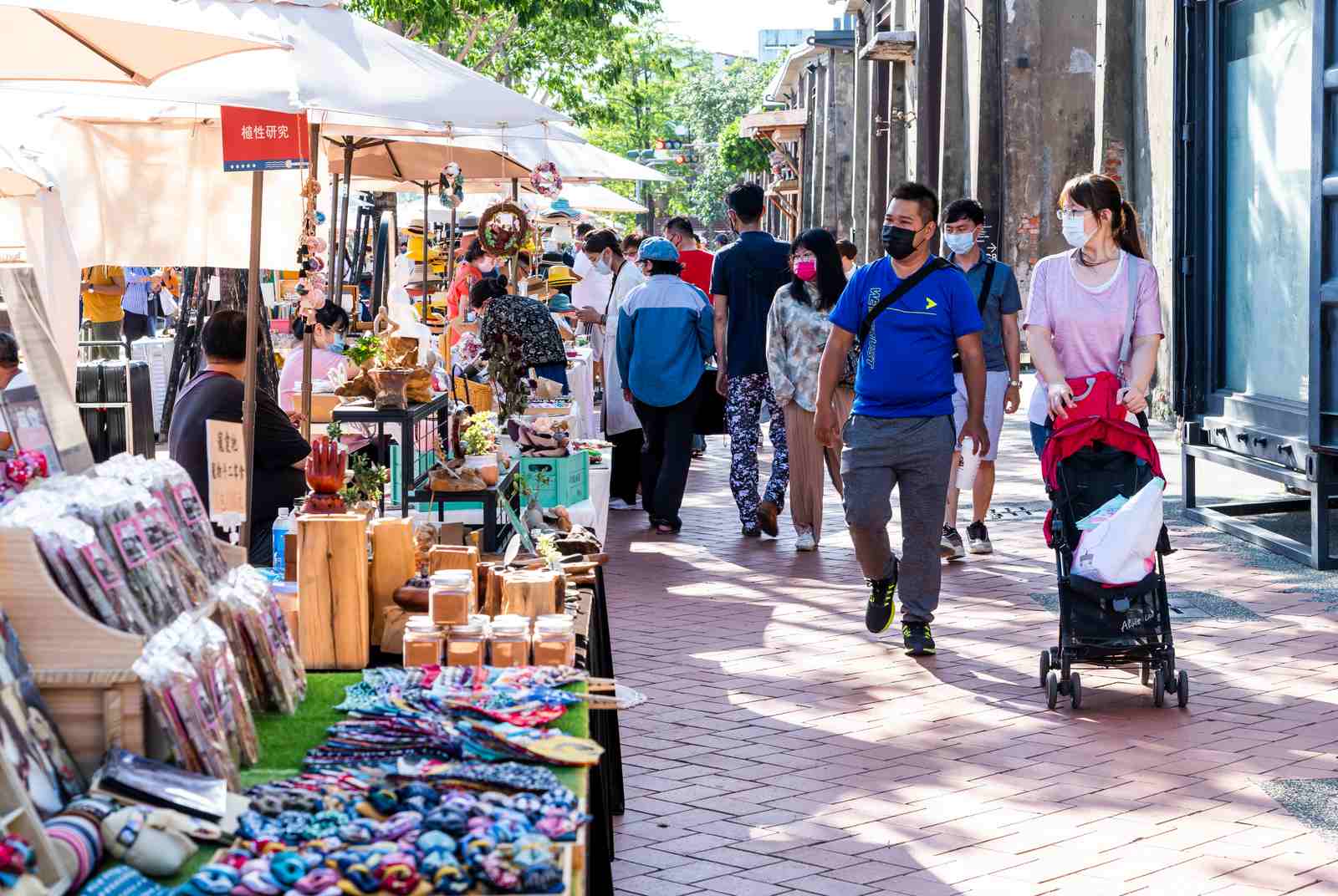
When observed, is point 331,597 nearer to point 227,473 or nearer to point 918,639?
point 227,473

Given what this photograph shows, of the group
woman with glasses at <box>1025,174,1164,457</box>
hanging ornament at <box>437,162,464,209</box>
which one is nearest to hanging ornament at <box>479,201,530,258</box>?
hanging ornament at <box>437,162,464,209</box>

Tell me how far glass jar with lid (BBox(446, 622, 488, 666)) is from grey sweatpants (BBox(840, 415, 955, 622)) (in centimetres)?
333

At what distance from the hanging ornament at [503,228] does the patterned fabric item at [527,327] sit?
618 mm

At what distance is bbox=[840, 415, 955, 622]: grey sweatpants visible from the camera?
6.68 metres

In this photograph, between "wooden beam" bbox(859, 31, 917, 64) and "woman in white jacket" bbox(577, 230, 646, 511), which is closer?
"woman in white jacket" bbox(577, 230, 646, 511)

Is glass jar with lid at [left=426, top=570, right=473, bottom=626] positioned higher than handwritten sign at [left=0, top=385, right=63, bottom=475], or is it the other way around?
handwritten sign at [left=0, top=385, right=63, bottom=475]

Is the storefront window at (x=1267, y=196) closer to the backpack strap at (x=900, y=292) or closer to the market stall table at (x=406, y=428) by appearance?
the backpack strap at (x=900, y=292)

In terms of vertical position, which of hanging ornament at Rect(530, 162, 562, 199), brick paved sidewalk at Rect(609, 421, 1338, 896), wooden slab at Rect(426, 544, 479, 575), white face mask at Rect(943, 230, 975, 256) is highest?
hanging ornament at Rect(530, 162, 562, 199)

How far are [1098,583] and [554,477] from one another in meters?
3.46

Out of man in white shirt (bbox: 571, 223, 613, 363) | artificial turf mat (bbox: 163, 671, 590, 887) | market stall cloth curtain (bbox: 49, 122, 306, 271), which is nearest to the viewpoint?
artificial turf mat (bbox: 163, 671, 590, 887)

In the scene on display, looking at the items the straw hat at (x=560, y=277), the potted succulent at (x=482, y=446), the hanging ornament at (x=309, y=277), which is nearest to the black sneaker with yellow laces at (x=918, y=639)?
the potted succulent at (x=482, y=446)

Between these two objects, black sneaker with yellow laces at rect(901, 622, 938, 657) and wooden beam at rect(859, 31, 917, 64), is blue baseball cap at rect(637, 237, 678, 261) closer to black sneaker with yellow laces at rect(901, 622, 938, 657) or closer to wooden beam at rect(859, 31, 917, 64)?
black sneaker with yellow laces at rect(901, 622, 938, 657)

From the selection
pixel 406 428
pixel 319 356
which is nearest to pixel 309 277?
pixel 406 428

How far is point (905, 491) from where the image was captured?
6.78 m
